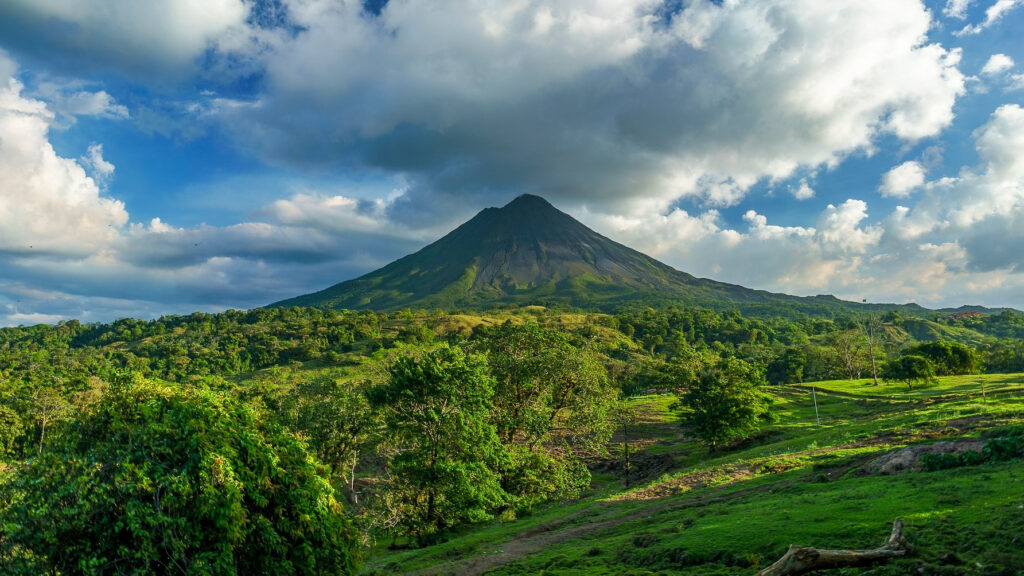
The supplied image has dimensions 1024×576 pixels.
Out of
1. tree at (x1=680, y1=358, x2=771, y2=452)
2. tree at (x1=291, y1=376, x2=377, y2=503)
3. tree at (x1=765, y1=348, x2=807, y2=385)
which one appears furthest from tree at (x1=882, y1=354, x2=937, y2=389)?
tree at (x1=291, y1=376, x2=377, y2=503)

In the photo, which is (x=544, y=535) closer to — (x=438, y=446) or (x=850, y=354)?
(x=438, y=446)

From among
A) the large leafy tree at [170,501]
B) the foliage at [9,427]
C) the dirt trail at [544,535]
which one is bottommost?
the dirt trail at [544,535]

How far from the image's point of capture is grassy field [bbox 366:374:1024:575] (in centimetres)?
1109

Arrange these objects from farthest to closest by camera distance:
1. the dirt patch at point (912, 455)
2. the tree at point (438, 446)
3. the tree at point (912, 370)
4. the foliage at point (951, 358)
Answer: the foliage at point (951, 358), the tree at point (912, 370), the tree at point (438, 446), the dirt patch at point (912, 455)

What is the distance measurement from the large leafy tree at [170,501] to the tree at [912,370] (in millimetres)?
76540

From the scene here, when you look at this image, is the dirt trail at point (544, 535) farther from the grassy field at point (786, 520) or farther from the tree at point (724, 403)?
the tree at point (724, 403)

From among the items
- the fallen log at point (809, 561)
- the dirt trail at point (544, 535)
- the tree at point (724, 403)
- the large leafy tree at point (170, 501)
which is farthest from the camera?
the tree at point (724, 403)

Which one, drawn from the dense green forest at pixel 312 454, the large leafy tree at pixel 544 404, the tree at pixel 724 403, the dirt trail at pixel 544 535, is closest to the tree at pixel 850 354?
the dense green forest at pixel 312 454

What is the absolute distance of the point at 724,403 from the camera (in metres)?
43.9

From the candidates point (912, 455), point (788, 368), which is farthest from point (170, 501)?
point (788, 368)

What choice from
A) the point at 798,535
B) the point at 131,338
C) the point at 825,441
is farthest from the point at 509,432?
the point at 131,338

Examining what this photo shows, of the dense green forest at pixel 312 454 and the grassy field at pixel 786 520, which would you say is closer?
the dense green forest at pixel 312 454

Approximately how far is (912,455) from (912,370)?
2276 inches

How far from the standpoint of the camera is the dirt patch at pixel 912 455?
19.1 meters
